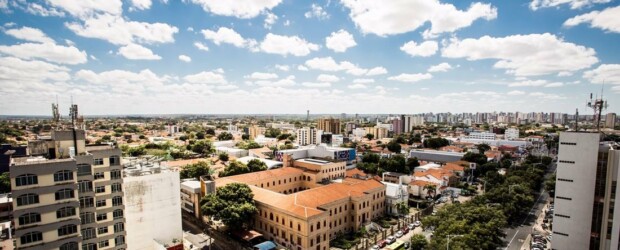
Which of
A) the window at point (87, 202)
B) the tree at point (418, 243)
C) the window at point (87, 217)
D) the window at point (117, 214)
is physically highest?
the window at point (87, 202)

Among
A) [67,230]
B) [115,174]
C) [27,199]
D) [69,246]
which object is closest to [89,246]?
[69,246]

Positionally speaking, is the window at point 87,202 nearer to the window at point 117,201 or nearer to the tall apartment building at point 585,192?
the window at point 117,201

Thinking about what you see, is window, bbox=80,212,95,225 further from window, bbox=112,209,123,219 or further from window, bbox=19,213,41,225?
window, bbox=19,213,41,225

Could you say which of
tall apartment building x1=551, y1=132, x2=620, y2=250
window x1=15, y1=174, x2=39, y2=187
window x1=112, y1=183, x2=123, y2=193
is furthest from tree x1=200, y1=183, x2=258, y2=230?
tall apartment building x1=551, y1=132, x2=620, y2=250

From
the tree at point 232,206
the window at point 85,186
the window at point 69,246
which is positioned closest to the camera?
the window at point 69,246

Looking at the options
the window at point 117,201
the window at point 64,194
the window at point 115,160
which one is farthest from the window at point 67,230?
the window at point 115,160
